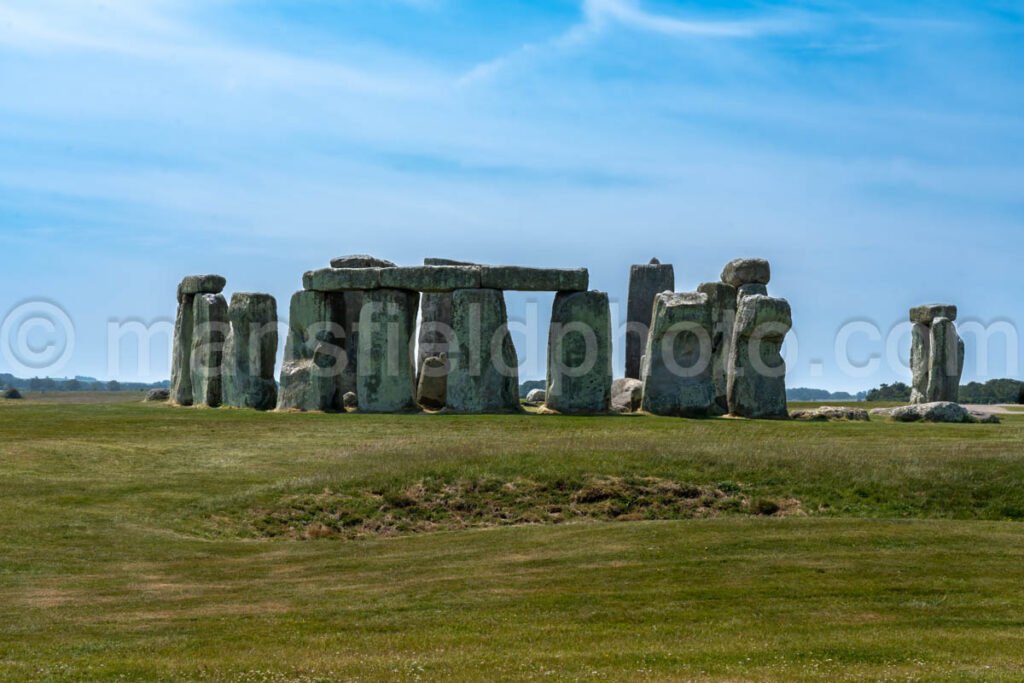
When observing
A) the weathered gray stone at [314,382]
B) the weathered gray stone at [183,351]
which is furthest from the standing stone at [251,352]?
the weathered gray stone at [183,351]

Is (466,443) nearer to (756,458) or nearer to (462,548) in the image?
(756,458)

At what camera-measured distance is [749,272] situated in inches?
1783

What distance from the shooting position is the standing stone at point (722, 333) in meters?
42.1

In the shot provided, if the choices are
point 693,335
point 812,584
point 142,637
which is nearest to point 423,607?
point 142,637

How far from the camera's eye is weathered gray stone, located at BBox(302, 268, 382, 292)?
41.2 m

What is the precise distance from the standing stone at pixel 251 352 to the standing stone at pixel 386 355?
410 cm

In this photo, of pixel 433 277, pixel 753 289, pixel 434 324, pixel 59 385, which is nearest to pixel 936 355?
pixel 753 289

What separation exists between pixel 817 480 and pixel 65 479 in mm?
15092

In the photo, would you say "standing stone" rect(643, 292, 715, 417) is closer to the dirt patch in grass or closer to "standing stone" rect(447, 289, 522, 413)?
"standing stone" rect(447, 289, 522, 413)

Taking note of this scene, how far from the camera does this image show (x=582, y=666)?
46.5ft

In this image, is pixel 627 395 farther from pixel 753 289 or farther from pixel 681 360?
pixel 753 289

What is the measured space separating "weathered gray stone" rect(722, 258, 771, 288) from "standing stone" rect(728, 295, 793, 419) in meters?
5.92

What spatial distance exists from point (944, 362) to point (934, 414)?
11146 millimetres

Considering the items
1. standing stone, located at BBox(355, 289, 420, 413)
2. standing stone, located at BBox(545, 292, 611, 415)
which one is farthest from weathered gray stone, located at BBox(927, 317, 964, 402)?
standing stone, located at BBox(355, 289, 420, 413)
